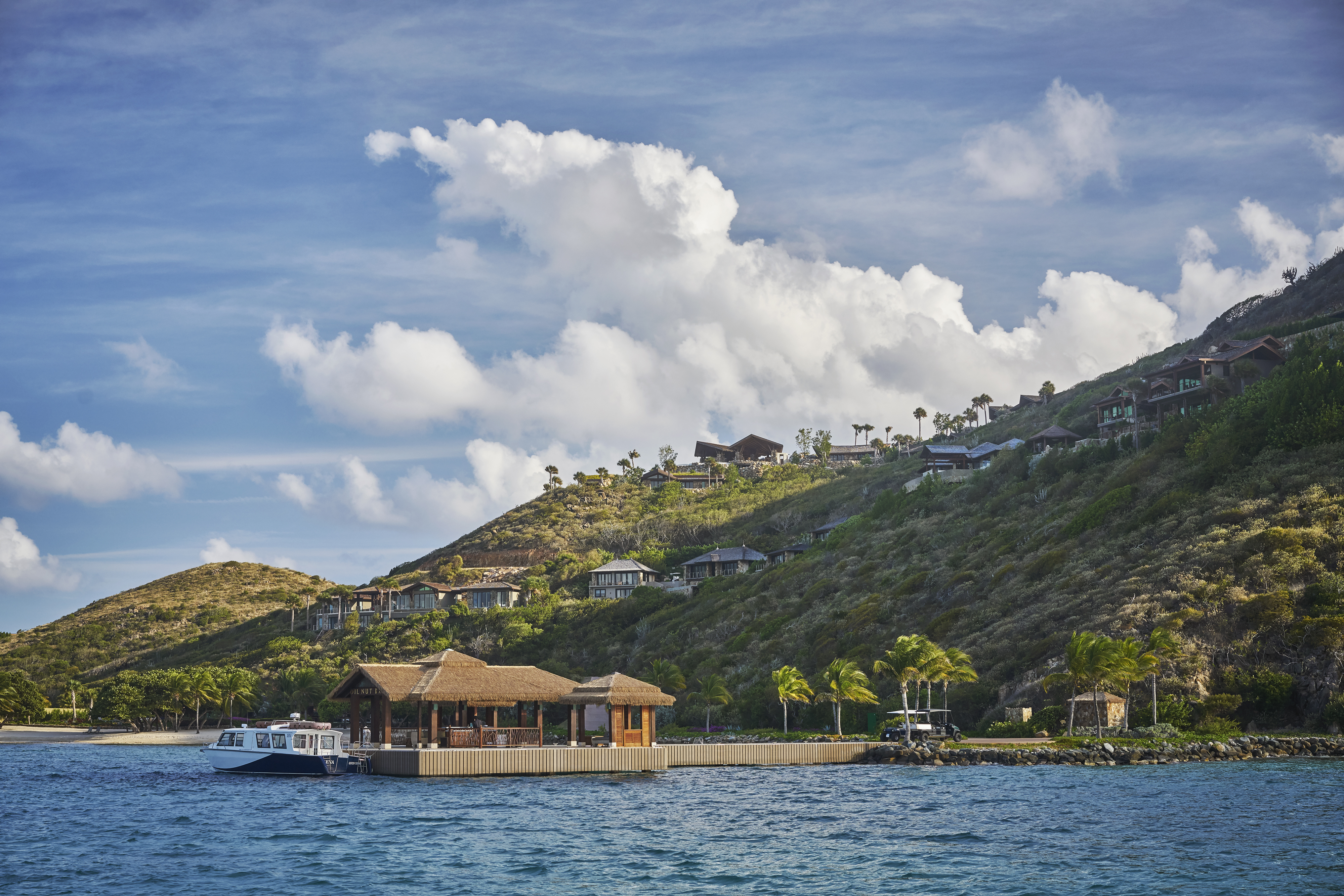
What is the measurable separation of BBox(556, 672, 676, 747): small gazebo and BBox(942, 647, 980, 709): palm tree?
55.4 feet

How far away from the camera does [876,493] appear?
124938mm

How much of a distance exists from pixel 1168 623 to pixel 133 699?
7828 cm

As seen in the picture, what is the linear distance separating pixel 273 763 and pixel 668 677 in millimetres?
32203

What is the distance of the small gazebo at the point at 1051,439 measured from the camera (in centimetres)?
10425

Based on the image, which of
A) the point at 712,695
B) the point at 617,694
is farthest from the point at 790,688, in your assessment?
the point at 617,694

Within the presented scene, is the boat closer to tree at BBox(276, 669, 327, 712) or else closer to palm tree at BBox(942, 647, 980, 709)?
palm tree at BBox(942, 647, 980, 709)

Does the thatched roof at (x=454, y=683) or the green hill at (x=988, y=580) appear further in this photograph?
the green hill at (x=988, y=580)

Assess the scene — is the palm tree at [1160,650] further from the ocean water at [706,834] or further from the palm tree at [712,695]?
the palm tree at [712,695]

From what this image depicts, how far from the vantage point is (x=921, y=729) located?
57.6m

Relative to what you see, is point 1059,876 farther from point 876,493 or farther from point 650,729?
point 876,493

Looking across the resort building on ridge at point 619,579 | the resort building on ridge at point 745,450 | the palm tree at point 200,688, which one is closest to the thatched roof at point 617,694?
the palm tree at point 200,688

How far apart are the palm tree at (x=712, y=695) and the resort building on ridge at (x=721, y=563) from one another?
36856 mm

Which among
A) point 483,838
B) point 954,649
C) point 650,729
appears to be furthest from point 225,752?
point 954,649

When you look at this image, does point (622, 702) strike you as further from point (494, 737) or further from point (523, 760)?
point (494, 737)
